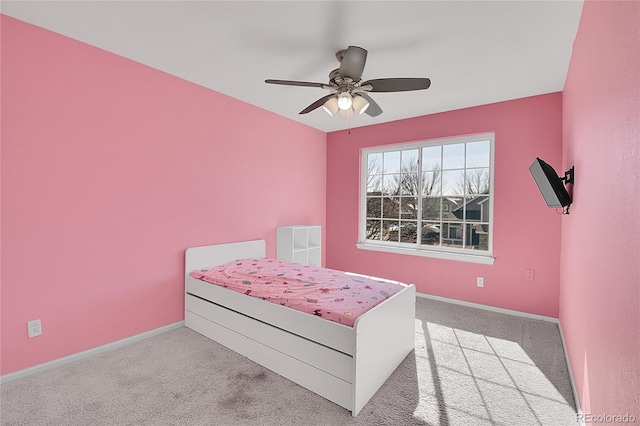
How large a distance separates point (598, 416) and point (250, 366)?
2.05 metres

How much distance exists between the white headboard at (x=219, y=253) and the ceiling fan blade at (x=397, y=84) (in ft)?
7.58

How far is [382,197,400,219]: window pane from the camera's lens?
4328 millimetres

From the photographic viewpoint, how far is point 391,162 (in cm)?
440

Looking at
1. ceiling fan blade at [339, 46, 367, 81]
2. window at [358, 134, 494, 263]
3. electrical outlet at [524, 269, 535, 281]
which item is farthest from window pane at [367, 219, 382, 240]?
ceiling fan blade at [339, 46, 367, 81]

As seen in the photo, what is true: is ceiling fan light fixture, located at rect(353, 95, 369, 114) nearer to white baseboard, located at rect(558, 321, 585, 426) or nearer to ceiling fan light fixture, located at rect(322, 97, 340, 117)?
ceiling fan light fixture, located at rect(322, 97, 340, 117)

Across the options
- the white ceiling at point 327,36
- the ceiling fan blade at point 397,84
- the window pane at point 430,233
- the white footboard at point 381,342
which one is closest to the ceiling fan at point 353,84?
the ceiling fan blade at point 397,84

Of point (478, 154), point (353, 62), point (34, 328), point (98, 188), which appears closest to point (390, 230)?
point (478, 154)

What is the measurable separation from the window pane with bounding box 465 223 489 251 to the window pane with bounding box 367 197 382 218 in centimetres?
129

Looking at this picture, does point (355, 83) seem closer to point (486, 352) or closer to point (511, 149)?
point (511, 149)

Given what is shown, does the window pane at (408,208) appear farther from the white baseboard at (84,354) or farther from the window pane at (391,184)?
the white baseboard at (84,354)

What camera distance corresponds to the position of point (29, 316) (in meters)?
2.09

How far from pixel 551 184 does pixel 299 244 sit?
10.0 feet

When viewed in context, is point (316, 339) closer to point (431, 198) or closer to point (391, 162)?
point (431, 198)

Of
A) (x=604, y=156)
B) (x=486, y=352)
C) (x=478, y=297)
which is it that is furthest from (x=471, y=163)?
(x=604, y=156)
